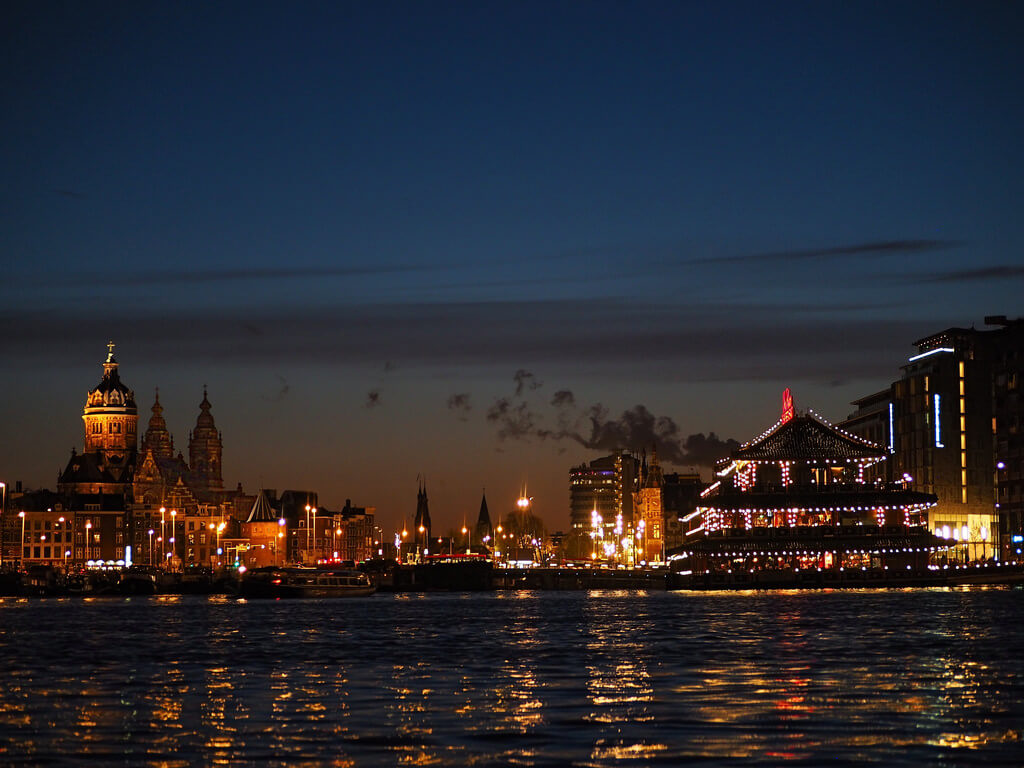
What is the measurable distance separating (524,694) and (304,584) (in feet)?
466

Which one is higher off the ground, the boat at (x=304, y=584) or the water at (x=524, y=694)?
the water at (x=524, y=694)

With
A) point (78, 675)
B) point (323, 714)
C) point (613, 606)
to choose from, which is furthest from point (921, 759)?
point (613, 606)

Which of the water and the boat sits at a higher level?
the water

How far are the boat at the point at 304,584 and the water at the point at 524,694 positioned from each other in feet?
285

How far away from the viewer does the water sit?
3725 centimetres

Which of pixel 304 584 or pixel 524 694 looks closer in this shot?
pixel 524 694

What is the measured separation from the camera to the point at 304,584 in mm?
190250

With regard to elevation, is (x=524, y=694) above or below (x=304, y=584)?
above

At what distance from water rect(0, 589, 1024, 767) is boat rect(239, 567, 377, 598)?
86.8 meters

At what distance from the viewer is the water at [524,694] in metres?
37.2

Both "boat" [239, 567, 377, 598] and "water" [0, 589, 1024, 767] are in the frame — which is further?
"boat" [239, 567, 377, 598]

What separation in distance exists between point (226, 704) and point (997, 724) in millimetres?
22408

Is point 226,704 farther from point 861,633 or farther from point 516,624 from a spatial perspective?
point 516,624

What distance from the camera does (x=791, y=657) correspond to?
66062 mm
